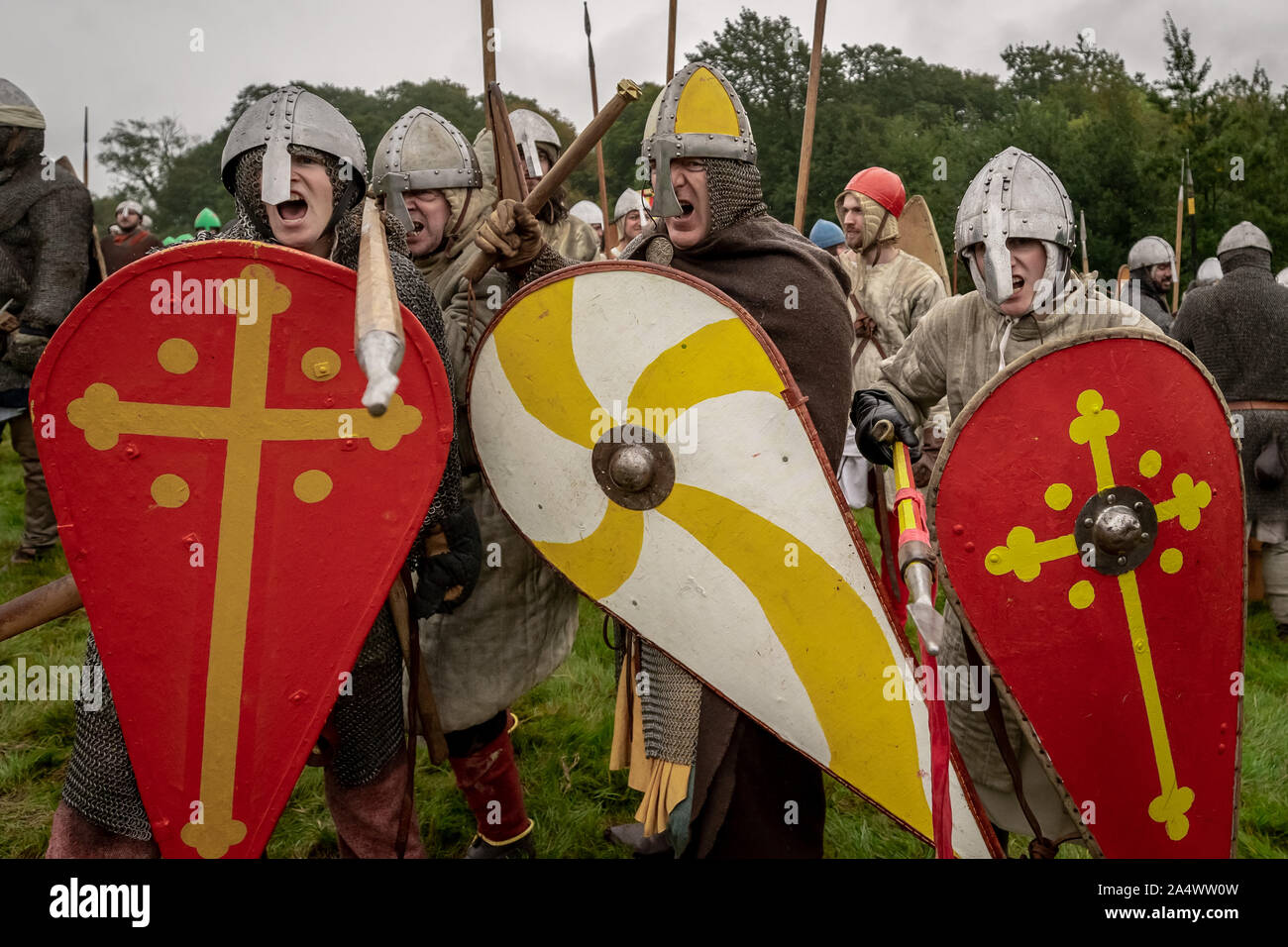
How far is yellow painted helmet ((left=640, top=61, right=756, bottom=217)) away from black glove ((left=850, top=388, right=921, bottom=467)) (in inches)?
25.7

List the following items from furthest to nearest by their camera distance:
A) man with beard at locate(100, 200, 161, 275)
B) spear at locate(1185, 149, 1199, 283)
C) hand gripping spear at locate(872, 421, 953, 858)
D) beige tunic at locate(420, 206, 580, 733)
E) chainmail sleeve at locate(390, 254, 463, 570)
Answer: man with beard at locate(100, 200, 161, 275), spear at locate(1185, 149, 1199, 283), beige tunic at locate(420, 206, 580, 733), chainmail sleeve at locate(390, 254, 463, 570), hand gripping spear at locate(872, 421, 953, 858)

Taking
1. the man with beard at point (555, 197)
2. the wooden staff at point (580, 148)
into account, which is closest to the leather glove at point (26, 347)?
the man with beard at point (555, 197)

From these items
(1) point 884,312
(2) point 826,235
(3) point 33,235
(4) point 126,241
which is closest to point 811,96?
(1) point 884,312

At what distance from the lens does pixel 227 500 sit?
1759mm

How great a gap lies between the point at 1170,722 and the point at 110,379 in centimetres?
211

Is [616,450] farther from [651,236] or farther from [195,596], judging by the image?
[195,596]

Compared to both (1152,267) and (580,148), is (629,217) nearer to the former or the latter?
(1152,267)

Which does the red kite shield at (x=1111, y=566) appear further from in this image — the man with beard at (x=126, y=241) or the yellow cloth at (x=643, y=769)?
the man with beard at (x=126, y=241)

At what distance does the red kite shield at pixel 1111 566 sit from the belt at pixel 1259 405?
3.24m

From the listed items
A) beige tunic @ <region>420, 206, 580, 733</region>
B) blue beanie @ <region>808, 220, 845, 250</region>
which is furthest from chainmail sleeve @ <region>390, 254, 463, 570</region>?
blue beanie @ <region>808, 220, 845, 250</region>

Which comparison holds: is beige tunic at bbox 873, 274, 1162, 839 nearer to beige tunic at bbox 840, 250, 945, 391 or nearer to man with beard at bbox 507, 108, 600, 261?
man with beard at bbox 507, 108, 600, 261

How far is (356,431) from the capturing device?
1779 millimetres

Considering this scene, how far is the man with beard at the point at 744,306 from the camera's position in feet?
7.15

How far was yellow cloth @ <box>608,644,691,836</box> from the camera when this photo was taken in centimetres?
223
